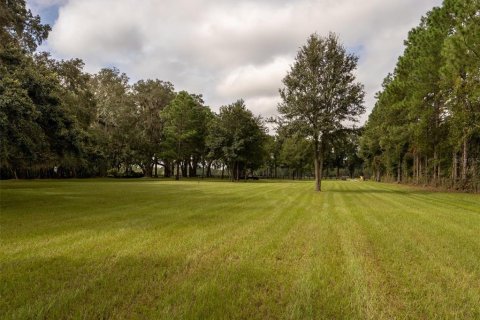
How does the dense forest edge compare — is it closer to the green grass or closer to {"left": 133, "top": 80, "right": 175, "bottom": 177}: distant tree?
{"left": 133, "top": 80, "right": 175, "bottom": 177}: distant tree

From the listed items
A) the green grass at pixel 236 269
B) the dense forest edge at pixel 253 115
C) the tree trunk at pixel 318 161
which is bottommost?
the green grass at pixel 236 269

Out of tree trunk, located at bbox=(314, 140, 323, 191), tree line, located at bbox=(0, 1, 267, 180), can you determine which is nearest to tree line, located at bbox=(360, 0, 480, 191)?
tree trunk, located at bbox=(314, 140, 323, 191)

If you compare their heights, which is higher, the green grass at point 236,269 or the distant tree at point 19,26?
the distant tree at point 19,26

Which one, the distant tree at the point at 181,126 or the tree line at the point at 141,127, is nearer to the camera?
the tree line at the point at 141,127

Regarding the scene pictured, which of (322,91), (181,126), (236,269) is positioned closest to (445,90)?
(322,91)

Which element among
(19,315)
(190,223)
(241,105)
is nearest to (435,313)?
(19,315)

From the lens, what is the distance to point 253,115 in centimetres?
5406

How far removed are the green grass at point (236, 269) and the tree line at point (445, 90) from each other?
15.8m

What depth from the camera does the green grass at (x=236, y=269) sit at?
409 centimetres

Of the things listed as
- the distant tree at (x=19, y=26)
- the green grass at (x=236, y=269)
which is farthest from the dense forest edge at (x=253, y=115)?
the green grass at (x=236, y=269)

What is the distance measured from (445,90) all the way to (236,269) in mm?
27646

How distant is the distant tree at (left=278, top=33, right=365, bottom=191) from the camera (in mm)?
26031

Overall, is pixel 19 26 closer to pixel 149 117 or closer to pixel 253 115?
pixel 253 115

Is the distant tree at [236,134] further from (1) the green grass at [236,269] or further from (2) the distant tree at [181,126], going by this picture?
(1) the green grass at [236,269]
